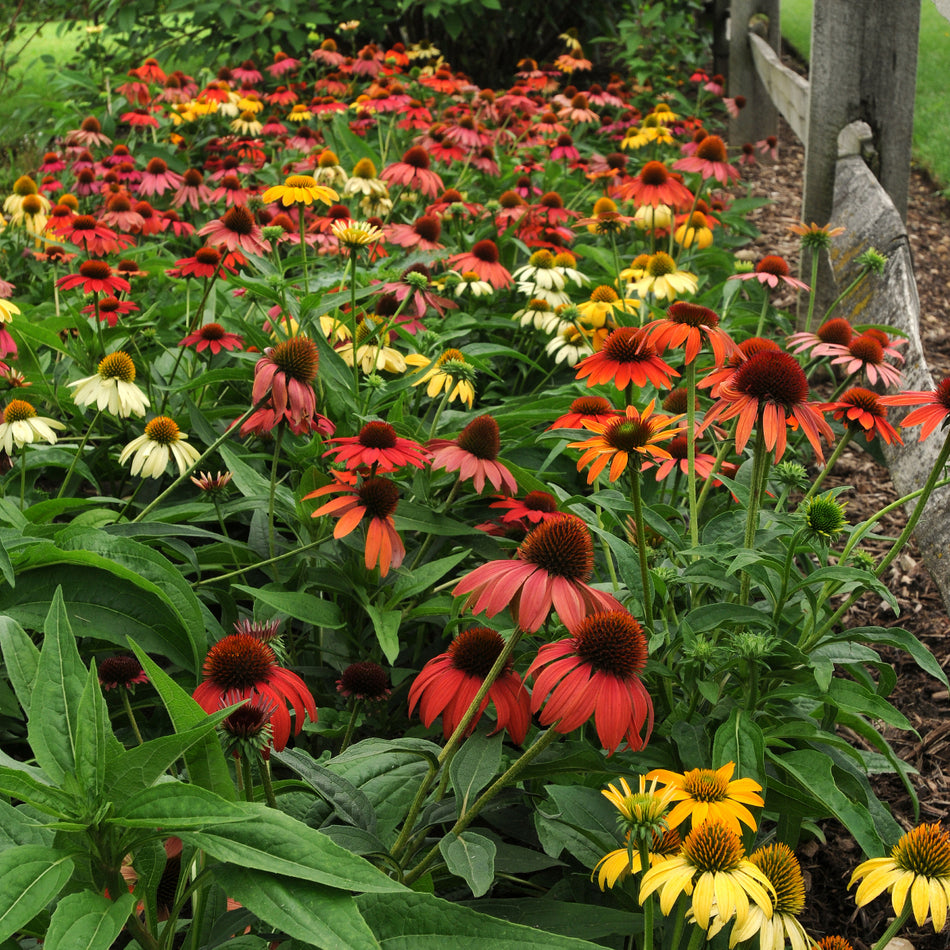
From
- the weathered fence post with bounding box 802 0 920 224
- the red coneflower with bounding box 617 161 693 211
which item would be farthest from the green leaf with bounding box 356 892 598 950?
the weathered fence post with bounding box 802 0 920 224

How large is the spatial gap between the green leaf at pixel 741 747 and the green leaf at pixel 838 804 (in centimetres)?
8

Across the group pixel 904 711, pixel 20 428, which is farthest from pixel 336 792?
pixel 904 711

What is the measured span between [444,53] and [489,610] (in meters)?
6.98

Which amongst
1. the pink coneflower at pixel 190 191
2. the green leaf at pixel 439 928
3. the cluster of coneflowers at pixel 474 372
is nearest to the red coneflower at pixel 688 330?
the cluster of coneflowers at pixel 474 372

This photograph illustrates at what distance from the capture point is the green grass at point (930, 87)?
5.16 meters

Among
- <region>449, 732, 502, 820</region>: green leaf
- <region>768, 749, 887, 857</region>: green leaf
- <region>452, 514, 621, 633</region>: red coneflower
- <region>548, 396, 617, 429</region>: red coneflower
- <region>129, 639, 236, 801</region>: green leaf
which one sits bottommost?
<region>768, 749, 887, 857</region>: green leaf

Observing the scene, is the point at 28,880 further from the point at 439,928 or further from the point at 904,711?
the point at 904,711

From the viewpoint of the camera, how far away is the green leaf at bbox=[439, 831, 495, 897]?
1028mm

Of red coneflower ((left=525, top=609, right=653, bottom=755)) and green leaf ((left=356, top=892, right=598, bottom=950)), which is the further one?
red coneflower ((left=525, top=609, right=653, bottom=755))

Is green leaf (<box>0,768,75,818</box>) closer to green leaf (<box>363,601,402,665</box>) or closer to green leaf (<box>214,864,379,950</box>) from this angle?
green leaf (<box>214,864,379,950</box>)

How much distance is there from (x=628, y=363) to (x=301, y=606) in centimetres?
71

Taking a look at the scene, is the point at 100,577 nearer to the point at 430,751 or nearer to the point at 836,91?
the point at 430,751

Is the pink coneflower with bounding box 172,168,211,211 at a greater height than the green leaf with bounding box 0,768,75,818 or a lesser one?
greater

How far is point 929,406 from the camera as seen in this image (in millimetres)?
1380
